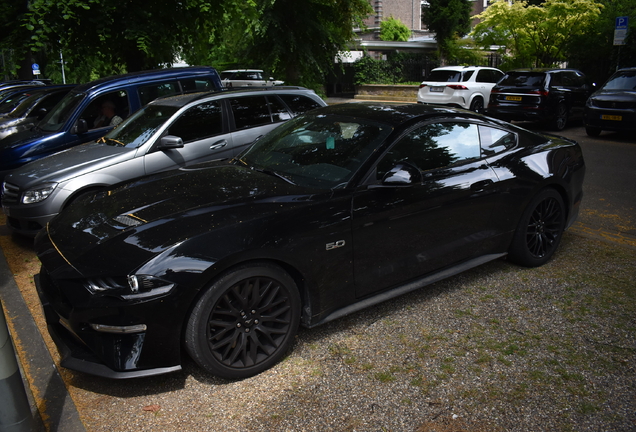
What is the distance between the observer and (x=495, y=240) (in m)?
4.73

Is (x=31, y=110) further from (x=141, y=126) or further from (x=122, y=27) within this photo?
(x=141, y=126)

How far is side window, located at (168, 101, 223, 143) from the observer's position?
665cm

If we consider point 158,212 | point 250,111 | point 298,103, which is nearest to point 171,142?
point 250,111

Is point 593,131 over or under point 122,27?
under

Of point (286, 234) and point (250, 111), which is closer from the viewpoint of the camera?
point (286, 234)

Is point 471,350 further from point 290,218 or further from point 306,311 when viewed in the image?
point 290,218

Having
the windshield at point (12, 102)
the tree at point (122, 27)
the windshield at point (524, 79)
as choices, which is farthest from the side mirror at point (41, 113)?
the windshield at point (524, 79)

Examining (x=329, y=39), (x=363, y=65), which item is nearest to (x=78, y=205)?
(x=329, y=39)

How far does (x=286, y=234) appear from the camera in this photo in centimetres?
346

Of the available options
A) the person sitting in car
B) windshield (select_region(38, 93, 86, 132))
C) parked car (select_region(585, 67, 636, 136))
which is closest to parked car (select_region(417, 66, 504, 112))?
parked car (select_region(585, 67, 636, 136))

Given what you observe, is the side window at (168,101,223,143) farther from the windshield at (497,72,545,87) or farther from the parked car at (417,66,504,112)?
the parked car at (417,66,504,112)

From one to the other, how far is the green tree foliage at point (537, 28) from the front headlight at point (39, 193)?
20316mm

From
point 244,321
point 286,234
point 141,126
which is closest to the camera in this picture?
point 244,321

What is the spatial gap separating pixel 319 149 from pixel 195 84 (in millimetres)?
5275
